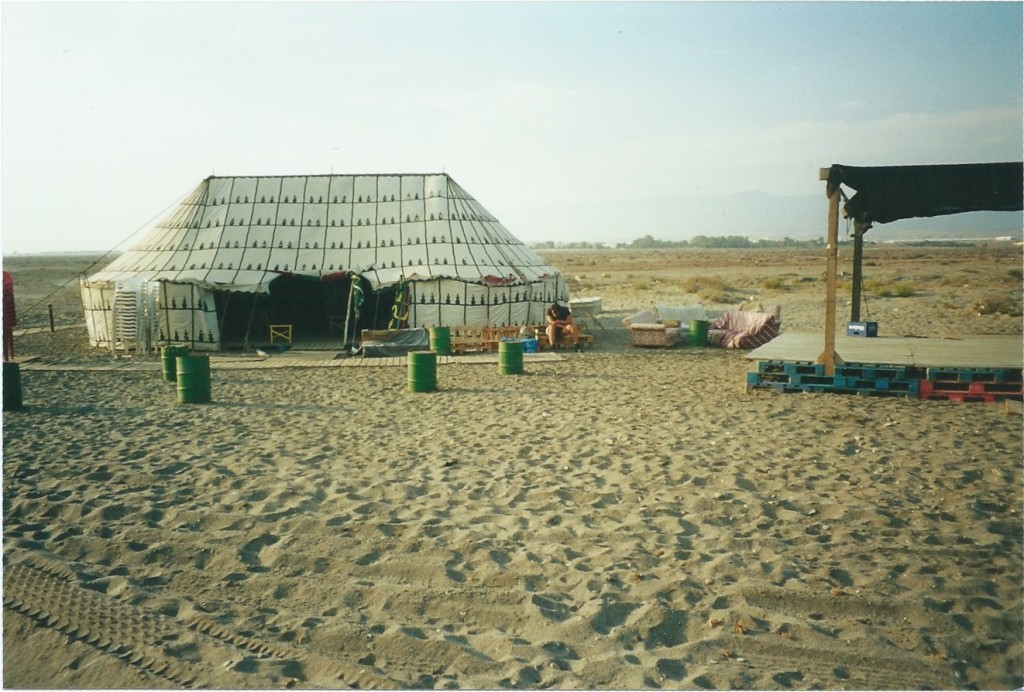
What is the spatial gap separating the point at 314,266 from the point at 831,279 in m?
11.1

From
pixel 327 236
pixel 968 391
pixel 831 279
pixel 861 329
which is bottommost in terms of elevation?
pixel 968 391

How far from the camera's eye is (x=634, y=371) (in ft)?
41.2

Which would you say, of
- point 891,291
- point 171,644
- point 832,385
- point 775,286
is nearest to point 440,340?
point 832,385

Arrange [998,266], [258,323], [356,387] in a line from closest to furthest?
[356,387]
[258,323]
[998,266]

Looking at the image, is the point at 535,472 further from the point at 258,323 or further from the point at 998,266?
the point at 998,266

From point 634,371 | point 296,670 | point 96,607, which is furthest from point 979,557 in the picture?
point 634,371

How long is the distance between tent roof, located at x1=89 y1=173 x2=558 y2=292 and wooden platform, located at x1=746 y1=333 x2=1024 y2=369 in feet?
22.3

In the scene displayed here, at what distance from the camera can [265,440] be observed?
798cm

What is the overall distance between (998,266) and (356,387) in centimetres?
4655

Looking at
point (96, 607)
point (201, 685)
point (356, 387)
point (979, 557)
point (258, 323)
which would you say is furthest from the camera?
point (258, 323)

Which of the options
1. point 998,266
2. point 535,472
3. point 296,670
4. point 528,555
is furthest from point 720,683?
point 998,266

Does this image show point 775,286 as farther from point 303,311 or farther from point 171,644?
point 171,644

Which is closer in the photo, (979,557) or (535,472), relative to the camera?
(979,557)

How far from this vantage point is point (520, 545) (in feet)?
16.7
